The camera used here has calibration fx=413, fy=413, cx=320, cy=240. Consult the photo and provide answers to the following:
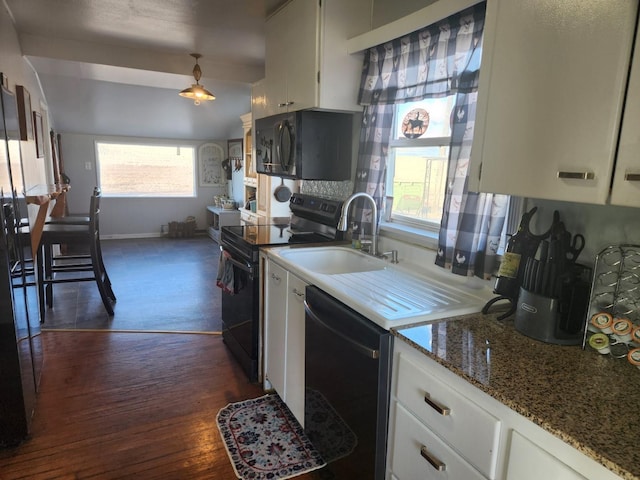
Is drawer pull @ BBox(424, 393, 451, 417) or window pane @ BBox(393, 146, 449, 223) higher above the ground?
window pane @ BBox(393, 146, 449, 223)

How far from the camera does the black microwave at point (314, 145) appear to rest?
2.43m

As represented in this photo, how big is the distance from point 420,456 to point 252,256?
4.75ft

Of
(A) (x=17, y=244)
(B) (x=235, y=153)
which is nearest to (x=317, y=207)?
(A) (x=17, y=244)

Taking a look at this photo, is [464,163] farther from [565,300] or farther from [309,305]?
[309,305]

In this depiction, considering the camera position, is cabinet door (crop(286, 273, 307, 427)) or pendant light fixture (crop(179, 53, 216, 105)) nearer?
cabinet door (crop(286, 273, 307, 427))

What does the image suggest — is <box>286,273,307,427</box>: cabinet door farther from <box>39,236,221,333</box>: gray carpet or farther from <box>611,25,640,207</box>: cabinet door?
<box>39,236,221,333</box>: gray carpet

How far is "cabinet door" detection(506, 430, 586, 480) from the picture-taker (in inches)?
31.9

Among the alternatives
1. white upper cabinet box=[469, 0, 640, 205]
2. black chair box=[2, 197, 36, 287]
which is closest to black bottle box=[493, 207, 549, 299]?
white upper cabinet box=[469, 0, 640, 205]

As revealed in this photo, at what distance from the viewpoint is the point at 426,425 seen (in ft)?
3.76

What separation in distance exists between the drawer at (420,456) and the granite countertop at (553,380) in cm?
23

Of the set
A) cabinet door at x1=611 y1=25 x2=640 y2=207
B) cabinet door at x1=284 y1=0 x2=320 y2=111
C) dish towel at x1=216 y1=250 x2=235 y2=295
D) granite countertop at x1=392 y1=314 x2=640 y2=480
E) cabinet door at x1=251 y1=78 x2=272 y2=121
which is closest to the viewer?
granite countertop at x1=392 y1=314 x2=640 y2=480

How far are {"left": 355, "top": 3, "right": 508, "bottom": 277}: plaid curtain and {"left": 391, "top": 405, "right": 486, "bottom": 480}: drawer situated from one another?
2.17ft

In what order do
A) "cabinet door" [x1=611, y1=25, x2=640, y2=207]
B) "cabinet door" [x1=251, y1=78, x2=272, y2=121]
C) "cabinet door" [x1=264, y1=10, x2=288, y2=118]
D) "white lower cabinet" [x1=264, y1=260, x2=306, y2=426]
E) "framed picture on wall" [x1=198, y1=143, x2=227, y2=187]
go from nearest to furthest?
"cabinet door" [x1=611, y1=25, x2=640, y2=207] < "white lower cabinet" [x1=264, y1=260, x2=306, y2=426] < "cabinet door" [x1=264, y1=10, x2=288, y2=118] < "cabinet door" [x1=251, y1=78, x2=272, y2=121] < "framed picture on wall" [x1=198, y1=143, x2=227, y2=187]

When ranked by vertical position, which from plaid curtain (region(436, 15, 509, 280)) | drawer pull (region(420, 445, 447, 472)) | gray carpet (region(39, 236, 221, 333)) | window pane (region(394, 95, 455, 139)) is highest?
window pane (region(394, 95, 455, 139))
